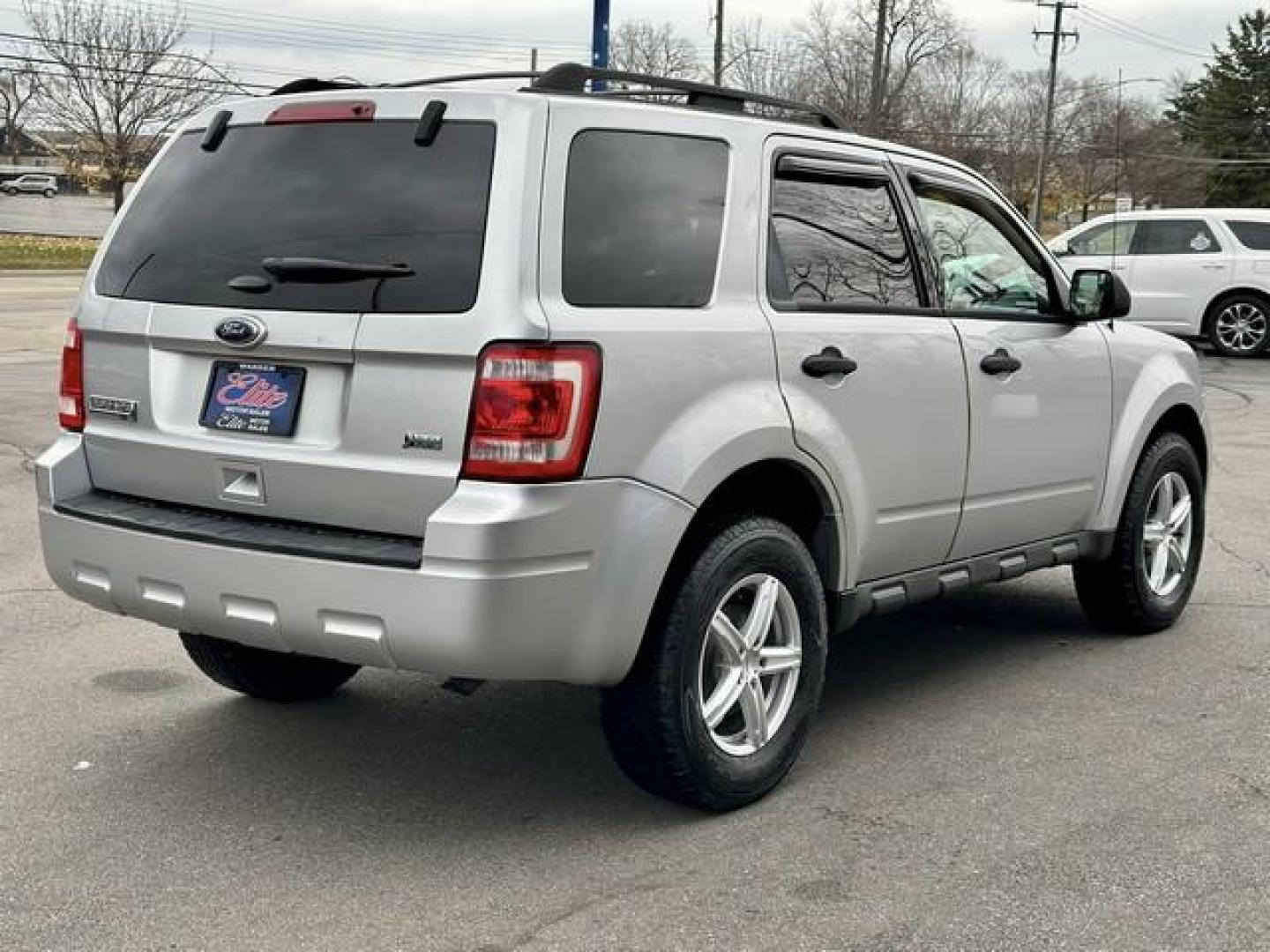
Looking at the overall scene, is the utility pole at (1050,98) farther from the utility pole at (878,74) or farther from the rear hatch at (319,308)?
the rear hatch at (319,308)

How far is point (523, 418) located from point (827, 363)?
113 cm

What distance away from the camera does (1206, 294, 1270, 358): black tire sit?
19562 millimetres

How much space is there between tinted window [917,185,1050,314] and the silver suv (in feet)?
0.62

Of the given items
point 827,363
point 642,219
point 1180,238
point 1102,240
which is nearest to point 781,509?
point 827,363

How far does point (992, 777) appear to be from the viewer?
443cm

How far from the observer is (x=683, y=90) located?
169 inches

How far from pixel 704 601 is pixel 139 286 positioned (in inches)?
68.4

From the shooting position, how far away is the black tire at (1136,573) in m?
A: 5.93

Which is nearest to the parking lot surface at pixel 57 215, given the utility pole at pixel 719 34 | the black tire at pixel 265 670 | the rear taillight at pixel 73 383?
the utility pole at pixel 719 34

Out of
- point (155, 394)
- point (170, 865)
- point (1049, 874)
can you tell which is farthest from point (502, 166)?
point (1049, 874)

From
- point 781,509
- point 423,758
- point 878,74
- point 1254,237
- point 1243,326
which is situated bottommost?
point 423,758

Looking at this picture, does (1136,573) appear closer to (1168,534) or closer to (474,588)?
(1168,534)

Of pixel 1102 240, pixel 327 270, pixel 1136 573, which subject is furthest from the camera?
pixel 1102 240

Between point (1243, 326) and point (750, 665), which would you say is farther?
point (1243, 326)
